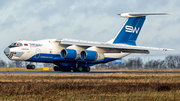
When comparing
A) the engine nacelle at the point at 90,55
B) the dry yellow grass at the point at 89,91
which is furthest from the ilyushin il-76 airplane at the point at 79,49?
the dry yellow grass at the point at 89,91

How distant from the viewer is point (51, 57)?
3831cm

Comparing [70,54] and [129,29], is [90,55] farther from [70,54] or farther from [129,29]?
[129,29]

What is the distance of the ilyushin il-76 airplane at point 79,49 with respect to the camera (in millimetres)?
36125

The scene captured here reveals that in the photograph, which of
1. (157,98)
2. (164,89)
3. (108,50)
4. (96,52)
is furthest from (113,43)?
(157,98)

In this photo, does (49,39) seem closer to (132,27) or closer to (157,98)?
(132,27)

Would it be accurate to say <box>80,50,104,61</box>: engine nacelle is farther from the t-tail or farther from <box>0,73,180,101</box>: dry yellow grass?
<box>0,73,180,101</box>: dry yellow grass

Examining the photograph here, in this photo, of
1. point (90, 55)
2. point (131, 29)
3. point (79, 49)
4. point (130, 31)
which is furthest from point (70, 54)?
point (131, 29)

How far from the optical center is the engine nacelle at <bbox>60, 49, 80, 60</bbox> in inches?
1468

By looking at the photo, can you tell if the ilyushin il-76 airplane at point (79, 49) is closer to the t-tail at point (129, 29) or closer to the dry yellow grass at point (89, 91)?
A: the t-tail at point (129, 29)

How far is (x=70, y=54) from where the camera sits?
37.6 meters

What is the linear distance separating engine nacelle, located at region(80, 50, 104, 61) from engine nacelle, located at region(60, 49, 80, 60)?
0.76 metres

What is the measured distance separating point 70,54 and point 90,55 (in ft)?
8.49

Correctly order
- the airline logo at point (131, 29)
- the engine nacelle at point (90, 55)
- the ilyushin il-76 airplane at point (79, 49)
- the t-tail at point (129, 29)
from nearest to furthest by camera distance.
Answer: the ilyushin il-76 airplane at point (79, 49) → the engine nacelle at point (90, 55) → the t-tail at point (129, 29) → the airline logo at point (131, 29)

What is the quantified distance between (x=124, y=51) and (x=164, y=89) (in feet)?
91.1
